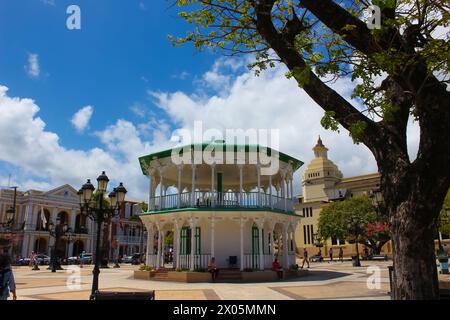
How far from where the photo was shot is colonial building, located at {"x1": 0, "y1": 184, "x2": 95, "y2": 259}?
190 ft

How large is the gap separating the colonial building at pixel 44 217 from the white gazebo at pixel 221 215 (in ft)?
126

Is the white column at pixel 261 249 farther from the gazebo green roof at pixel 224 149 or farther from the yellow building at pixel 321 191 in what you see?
the yellow building at pixel 321 191

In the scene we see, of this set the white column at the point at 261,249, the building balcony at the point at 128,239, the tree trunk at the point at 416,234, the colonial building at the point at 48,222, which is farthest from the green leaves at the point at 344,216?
the tree trunk at the point at 416,234

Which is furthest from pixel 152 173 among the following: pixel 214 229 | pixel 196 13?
pixel 196 13

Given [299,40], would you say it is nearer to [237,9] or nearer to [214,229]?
[237,9]

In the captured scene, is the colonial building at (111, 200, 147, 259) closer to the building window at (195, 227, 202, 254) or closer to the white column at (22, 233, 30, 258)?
the white column at (22, 233, 30, 258)

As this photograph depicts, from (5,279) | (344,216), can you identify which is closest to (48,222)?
(344,216)

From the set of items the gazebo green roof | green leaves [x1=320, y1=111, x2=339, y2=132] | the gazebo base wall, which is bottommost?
the gazebo base wall

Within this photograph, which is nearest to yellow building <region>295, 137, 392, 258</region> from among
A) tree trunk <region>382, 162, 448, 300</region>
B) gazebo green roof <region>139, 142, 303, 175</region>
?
gazebo green roof <region>139, 142, 303, 175</region>

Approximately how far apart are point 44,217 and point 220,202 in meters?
41.5

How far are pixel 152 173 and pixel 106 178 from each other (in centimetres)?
979

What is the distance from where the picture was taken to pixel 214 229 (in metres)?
21.7

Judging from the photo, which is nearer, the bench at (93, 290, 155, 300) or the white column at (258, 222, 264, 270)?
the bench at (93, 290, 155, 300)

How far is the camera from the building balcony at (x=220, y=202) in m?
21.2
